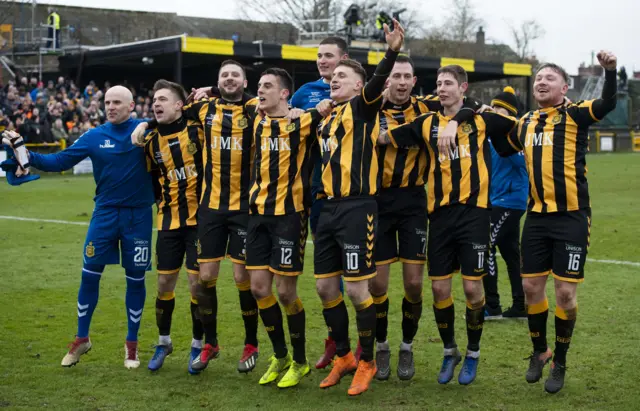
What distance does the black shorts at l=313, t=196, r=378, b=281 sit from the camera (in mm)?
6195

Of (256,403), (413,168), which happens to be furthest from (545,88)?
(256,403)

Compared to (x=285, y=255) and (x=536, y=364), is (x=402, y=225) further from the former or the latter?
(x=536, y=364)

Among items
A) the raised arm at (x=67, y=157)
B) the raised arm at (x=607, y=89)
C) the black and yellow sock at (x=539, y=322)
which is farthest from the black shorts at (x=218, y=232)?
the raised arm at (x=607, y=89)

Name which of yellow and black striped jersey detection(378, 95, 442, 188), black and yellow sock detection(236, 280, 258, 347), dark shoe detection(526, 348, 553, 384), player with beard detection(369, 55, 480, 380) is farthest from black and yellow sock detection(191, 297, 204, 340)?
dark shoe detection(526, 348, 553, 384)

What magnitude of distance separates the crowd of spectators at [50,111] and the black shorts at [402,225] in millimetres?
23340

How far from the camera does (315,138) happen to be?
6621 mm

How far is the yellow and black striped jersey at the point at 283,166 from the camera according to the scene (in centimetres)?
648

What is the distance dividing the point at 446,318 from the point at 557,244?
1.05 metres

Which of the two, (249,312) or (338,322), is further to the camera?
(249,312)

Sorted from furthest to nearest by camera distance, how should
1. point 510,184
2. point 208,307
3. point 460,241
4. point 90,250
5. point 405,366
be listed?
1. point 510,184
2. point 90,250
3. point 208,307
4. point 405,366
5. point 460,241

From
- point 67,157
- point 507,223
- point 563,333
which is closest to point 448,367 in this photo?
point 563,333

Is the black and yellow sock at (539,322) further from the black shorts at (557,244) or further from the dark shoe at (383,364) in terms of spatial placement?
the dark shoe at (383,364)

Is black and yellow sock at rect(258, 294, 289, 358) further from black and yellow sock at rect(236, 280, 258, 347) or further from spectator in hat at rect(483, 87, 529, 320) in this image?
spectator in hat at rect(483, 87, 529, 320)

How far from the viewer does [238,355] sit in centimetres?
735
